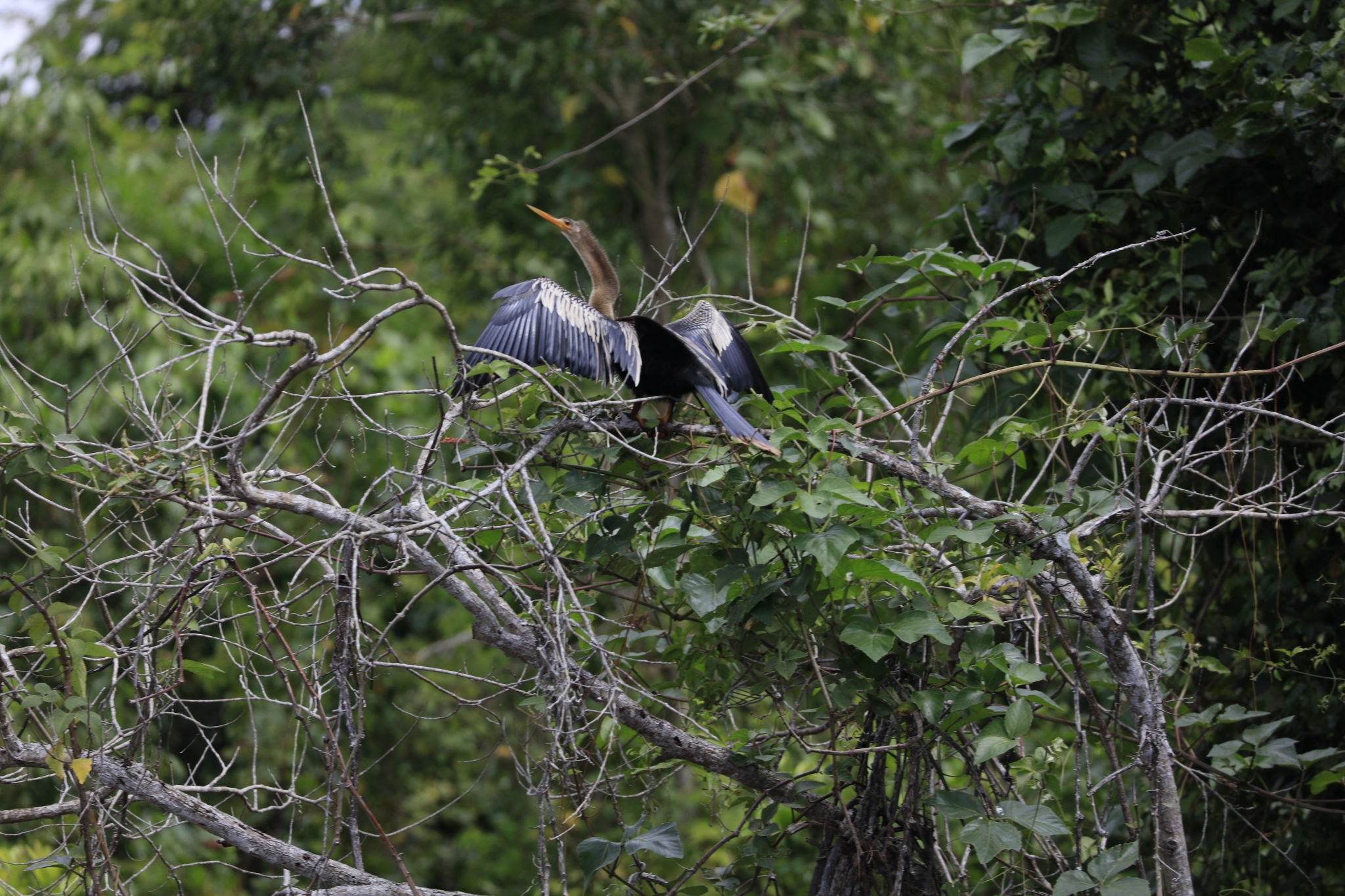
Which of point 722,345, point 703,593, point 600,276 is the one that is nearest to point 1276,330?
point 703,593

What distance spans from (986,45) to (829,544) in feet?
6.42

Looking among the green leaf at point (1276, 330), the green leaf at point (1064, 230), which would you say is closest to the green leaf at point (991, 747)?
the green leaf at point (1276, 330)

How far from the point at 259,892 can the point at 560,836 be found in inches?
230


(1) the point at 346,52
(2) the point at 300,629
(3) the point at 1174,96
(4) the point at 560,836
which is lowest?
(2) the point at 300,629

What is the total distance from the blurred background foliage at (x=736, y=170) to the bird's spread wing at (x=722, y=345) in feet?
1.44

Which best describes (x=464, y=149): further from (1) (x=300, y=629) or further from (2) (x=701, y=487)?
(2) (x=701, y=487)

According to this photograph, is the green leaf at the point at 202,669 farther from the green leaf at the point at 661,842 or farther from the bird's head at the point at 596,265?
the bird's head at the point at 596,265

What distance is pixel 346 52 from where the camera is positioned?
270 inches

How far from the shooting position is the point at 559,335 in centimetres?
251

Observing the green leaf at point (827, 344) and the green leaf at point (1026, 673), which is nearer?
the green leaf at point (1026, 673)

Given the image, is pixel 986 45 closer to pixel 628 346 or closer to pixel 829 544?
pixel 628 346

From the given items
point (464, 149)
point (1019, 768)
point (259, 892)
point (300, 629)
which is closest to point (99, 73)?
point (464, 149)

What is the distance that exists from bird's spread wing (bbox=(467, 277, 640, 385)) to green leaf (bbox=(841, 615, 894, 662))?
85 centimetres

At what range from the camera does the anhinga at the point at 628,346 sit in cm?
246
